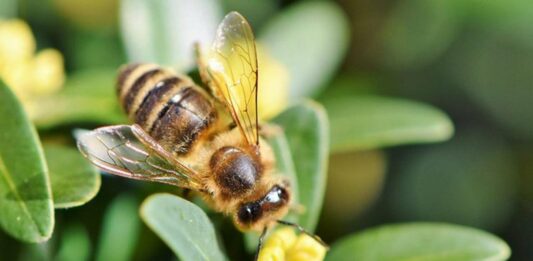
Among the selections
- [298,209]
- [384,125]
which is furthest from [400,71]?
[298,209]

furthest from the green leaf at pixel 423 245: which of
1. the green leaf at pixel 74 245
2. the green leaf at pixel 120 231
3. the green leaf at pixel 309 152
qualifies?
the green leaf at pixel 74 245

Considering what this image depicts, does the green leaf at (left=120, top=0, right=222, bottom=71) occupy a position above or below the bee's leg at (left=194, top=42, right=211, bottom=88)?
below

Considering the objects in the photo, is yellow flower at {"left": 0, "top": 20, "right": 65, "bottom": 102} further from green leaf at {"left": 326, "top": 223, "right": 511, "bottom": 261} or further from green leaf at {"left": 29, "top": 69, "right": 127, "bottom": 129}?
green leaf at {"left": 326, "top": 223, "right": 511, "bottom": 261}

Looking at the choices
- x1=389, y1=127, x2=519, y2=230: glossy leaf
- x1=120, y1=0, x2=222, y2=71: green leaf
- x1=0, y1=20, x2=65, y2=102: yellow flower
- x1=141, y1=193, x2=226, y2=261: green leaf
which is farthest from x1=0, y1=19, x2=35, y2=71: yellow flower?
x1=389, y1=127, x2=519, y2=230: glossy leaf

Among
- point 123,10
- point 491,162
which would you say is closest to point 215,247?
point 123,10

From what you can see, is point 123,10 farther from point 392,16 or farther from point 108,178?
point 392,16

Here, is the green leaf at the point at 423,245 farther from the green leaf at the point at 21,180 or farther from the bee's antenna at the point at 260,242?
the green leaf at the point at 21,180

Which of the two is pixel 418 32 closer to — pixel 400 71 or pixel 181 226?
pixel 400 71
